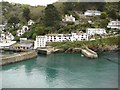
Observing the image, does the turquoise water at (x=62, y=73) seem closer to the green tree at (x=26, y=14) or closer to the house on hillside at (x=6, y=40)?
the house on hillside at (x=6, y=40)

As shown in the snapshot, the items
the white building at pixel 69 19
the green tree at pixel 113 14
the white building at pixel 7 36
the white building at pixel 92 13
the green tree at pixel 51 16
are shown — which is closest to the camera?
the white building at pixel 7 36

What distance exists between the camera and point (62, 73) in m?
14.5

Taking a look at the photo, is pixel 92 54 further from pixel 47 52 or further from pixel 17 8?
pixel 17 8

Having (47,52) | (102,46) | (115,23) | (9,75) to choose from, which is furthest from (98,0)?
(9,75)

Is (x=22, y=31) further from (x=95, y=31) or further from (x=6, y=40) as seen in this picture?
(x=95, y=31)

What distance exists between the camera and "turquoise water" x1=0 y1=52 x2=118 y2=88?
12.3m

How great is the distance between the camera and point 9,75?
1395 centimetres

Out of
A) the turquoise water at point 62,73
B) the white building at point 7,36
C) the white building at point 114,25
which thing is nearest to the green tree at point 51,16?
the white building at point 7,36

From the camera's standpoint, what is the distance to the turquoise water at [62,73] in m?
12.3

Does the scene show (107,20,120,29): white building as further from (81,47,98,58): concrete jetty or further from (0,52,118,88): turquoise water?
(0,52,118,88): turquoise water

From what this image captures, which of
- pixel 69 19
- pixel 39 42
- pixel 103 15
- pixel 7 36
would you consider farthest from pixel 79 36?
pixel 7 36

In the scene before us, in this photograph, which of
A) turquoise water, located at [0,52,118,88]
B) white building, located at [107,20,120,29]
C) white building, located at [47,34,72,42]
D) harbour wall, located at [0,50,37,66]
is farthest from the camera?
white building, located at [107,20,120,29]

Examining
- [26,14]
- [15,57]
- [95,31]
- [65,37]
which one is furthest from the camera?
[26,14]

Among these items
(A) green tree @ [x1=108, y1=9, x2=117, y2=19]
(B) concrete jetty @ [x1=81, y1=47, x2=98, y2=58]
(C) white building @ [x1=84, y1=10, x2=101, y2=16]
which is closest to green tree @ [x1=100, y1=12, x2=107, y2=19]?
(A) green tree @ [x1=108, y1=9, x2=117, y2=19]
